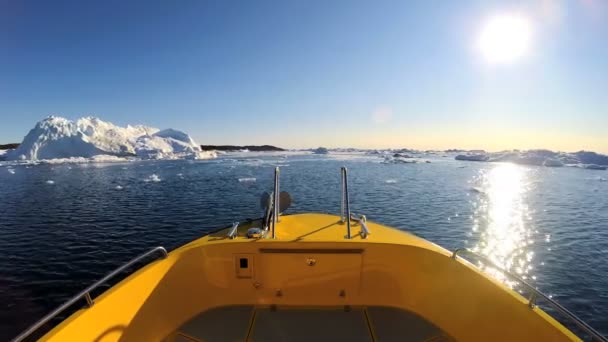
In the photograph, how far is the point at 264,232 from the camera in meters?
4.70

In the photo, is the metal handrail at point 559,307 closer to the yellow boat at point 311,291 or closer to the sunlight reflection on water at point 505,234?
the yellow boat at point 311,291

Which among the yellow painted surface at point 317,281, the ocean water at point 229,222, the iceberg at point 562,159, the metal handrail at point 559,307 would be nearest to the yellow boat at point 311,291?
the yellow painted surface at point 317,281

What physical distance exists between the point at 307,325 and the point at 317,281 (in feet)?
2.06

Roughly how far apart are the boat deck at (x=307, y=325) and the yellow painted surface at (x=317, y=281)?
0.41 ft

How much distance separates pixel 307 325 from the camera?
4.24 meters

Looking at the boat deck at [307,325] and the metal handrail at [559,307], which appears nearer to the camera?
the metal handrail at [559,307]

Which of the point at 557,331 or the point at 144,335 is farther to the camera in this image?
the point at 144,335

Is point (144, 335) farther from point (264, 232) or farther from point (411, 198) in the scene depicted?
point (411, 198)

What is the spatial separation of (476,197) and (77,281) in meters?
24.8

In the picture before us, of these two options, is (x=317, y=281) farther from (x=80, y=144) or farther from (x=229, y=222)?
(x=80, y=144)

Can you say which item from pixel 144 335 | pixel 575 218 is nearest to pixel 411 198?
pixel 575 218

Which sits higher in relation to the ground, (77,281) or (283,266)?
(283,266)

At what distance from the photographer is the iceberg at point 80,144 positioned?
59875mm

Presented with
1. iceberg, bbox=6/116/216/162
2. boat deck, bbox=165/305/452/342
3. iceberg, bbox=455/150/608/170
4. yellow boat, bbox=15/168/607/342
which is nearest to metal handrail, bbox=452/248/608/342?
yellow boat, bbox=15/168/607/342
